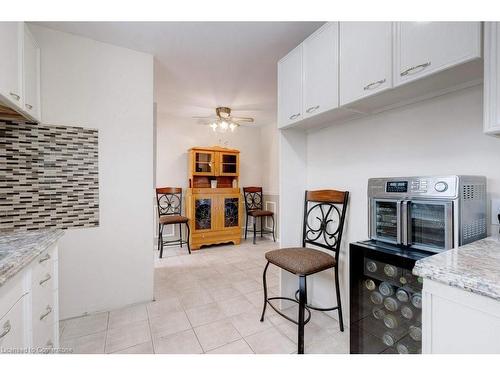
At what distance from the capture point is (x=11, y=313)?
87 centimetres

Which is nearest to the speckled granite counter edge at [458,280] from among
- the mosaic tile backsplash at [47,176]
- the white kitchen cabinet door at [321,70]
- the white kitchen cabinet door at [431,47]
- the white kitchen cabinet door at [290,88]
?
the white kitchen cabinet door at [431,47]

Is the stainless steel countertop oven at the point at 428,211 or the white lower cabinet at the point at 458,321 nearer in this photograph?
the white lower cabinet at the point at 458,321

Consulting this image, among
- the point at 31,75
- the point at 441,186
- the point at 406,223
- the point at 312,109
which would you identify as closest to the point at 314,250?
the point at 406,223

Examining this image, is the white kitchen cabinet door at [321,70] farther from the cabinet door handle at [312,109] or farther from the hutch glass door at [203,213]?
the hutch glass door at [203,213]

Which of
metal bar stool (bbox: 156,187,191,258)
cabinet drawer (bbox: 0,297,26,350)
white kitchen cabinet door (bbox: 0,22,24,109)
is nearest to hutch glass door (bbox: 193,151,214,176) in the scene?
metal bar stool (bbox: 156,187,191,258)

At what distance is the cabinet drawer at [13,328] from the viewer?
0.80 metres

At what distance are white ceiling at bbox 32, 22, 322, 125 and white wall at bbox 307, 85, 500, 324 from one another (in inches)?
36.5

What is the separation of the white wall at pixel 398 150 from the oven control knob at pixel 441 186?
0.26 metres

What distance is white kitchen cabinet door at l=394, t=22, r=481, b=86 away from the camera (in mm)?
→ 970

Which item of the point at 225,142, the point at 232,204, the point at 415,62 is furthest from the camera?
the point at 225,142

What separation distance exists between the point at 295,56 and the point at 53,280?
223 cm

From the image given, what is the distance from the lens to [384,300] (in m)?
1.29

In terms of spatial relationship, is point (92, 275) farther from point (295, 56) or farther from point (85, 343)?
point (295, 56)

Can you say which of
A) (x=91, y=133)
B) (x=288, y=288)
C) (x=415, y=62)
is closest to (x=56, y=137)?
(x=91, y=133)
